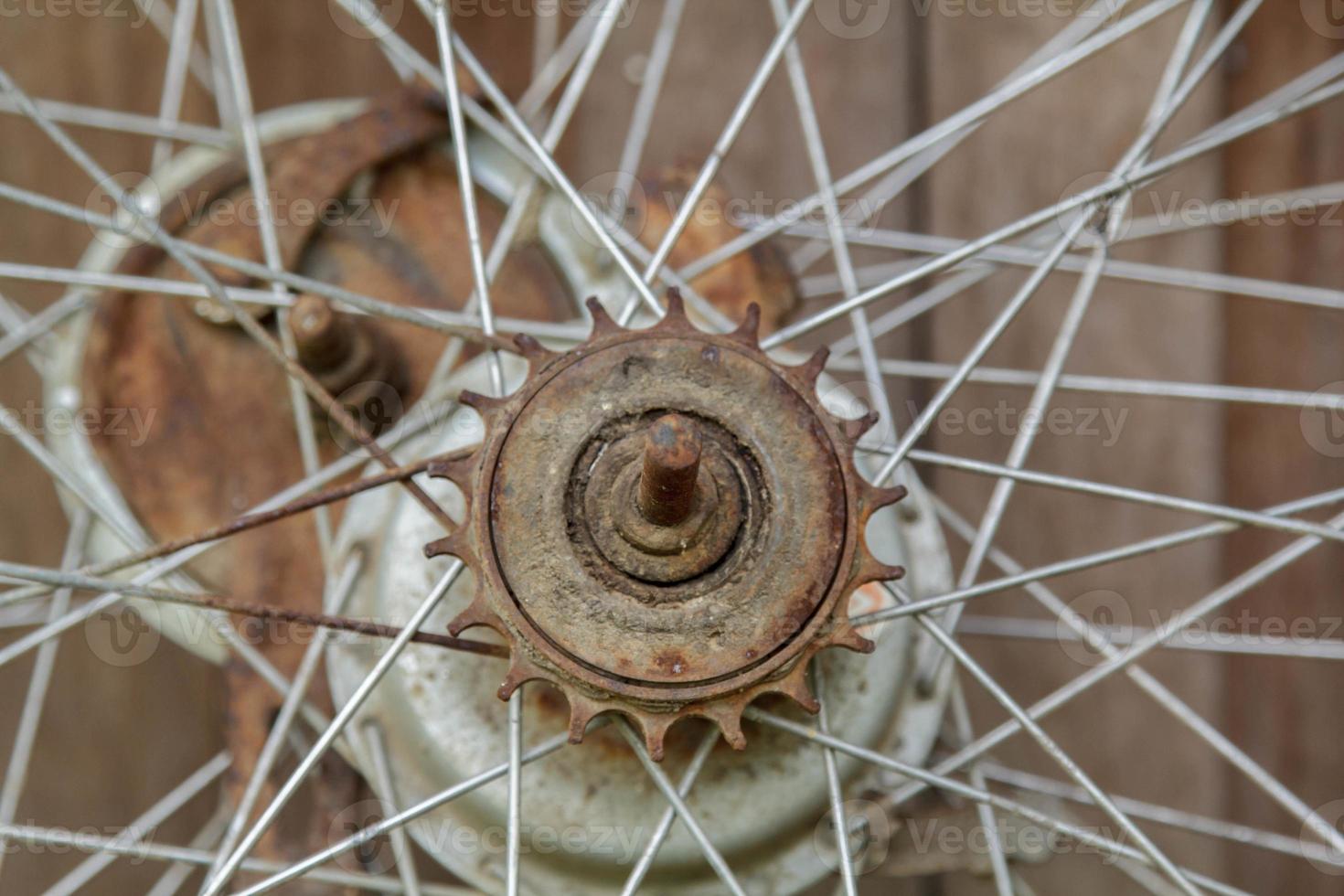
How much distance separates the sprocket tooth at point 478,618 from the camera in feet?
1.61

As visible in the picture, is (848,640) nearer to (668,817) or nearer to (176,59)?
(668,817)

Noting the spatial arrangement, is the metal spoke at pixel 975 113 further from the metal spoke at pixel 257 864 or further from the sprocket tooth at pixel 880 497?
the metal spoke at pixel 257 864

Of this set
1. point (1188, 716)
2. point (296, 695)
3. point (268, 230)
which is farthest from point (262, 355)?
point (1188, 716)

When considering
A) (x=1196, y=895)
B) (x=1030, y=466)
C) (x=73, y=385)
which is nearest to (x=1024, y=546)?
(x=1030, y=466)

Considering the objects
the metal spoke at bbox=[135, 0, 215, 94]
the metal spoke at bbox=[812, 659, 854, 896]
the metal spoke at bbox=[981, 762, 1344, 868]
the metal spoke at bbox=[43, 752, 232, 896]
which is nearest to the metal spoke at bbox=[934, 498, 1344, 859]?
the metal spoke at bbox=[981, 762, 1344, 868]

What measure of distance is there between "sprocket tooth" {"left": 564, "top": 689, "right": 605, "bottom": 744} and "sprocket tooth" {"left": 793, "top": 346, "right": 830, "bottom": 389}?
0.49 feet

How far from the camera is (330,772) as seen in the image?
69cm

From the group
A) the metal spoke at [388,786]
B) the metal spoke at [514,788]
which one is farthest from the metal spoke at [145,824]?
the metal spoke at [514,788]

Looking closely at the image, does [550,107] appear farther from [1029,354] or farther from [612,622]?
[612,622]

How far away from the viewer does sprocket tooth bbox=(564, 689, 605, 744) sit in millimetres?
486

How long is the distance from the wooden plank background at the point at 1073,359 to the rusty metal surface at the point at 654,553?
15.9 inches

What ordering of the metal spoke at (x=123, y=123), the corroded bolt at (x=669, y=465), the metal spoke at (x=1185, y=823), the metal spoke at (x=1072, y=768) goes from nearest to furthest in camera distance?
1. the corroded bolt at (x=669, y=465)
2. the metal spoke at (x=1072, y=768)
3. the metal spoke at (x=1185, y=823)
4. the metal spoke at (x=123, y=123)

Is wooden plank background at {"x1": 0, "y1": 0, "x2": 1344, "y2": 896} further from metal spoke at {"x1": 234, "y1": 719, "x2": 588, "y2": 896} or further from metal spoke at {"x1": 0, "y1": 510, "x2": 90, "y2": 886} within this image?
metal spoke at {"x1": 234, "y1": 719, "x2": 588, "y2": 896}

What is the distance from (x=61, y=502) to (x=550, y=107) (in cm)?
44
